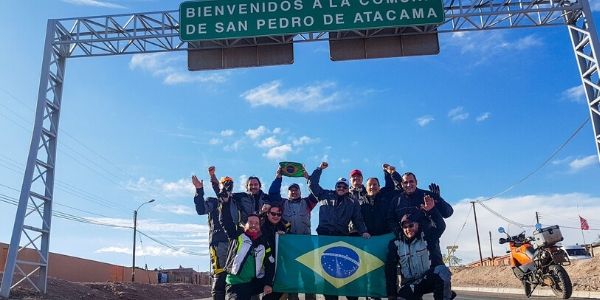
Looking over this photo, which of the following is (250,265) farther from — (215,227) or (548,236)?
(548,236)

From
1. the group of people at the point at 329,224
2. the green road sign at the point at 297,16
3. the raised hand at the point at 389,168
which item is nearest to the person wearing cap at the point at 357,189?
the group of people at the point at 329,224

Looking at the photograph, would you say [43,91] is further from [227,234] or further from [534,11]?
[534,11]

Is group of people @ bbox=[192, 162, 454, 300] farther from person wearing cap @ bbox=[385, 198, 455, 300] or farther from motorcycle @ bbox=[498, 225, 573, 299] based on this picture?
motorcycle @ bbox=[498, 225, 573, 299]

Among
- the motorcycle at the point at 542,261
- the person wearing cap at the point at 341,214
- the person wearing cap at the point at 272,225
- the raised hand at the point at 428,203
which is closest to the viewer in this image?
the raised hand at the point at 428,203

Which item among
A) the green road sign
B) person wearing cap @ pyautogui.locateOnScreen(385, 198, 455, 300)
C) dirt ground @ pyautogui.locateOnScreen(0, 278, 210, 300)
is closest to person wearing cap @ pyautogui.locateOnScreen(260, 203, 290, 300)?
person wearing cap @ pyautogui.locateOnScreen(385, 198, 455, 300)

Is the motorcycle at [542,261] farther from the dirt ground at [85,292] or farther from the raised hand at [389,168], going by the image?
the dirt ground at [85,292]

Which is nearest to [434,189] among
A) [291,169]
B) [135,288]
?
[291,169]

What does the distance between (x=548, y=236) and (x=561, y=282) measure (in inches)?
40.2

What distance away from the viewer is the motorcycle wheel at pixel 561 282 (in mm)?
10773

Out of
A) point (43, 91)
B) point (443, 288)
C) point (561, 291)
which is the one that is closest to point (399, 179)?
point (443, 288)

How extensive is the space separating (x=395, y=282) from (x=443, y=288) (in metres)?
0.57

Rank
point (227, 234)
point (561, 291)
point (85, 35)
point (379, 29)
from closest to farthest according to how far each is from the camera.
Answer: point (227, 234) → point (561, 291) → point (379, 29) → point (85, 35)

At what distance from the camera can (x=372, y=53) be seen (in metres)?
13.7

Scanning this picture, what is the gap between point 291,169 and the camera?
8.06 meters
